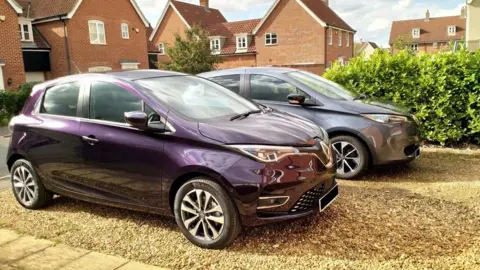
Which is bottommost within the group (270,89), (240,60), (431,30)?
(270,89)

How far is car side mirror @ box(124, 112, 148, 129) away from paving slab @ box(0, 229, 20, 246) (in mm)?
1833

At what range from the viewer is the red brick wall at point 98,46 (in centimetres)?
2516

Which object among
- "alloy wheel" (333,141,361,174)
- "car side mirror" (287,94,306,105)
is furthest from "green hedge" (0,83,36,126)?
"alloy wheel" (333,141,361,174)

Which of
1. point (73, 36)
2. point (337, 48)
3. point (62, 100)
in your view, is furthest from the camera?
point (337, 48)

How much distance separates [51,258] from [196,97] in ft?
6.93

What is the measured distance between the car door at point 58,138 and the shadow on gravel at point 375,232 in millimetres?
2070

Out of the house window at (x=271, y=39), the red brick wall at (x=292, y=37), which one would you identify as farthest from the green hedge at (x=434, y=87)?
the house window at (x=271, y=39)

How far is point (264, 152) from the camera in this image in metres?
3.58

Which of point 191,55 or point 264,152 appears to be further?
point 191,55

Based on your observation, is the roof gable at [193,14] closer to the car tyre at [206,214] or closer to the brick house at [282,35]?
the brick house at [282,35]

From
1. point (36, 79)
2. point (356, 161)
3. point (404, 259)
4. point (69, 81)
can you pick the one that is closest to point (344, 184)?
point (356, 161)

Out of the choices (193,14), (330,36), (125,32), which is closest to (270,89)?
(125,32)

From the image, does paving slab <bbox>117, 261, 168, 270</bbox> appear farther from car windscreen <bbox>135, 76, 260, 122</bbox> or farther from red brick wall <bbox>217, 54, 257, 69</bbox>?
red brick wall <bbox>217, 54, 257, 69</bbox>

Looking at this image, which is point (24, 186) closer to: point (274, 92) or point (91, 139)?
point (91, 139)
